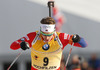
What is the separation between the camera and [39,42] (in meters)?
4.29

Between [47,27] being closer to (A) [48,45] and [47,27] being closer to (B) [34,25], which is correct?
(A) [48,45]

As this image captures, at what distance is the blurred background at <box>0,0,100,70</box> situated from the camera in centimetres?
770

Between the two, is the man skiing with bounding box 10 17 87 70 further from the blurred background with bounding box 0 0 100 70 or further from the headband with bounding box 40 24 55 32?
the blurred background with bounding box 0 0 100 70

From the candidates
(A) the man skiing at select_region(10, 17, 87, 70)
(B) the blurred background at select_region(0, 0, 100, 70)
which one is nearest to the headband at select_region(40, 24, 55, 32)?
(A) the man skiing at select_region(10, 17, 87, 70)

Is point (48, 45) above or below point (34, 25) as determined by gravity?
above

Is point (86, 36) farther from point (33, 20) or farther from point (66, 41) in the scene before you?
point (66, 41)

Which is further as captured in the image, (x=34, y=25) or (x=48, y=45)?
(x=34, y=25)

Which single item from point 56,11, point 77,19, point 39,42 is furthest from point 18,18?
point 39,42

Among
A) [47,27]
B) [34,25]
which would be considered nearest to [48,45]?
[47,27]

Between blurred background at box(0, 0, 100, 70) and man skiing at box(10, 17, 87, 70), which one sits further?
blurred background at box(0, 0, 100, 70)

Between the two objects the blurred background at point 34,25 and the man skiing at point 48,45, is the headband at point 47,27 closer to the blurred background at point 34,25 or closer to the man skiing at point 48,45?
the man skiing at point 48,45

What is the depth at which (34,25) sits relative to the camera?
25.8 feet

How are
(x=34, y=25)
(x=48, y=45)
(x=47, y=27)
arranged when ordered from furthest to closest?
(x=34, y=25) < (x=48, y=45) < (x=47, y=27)

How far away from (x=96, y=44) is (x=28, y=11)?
7.77 ft
